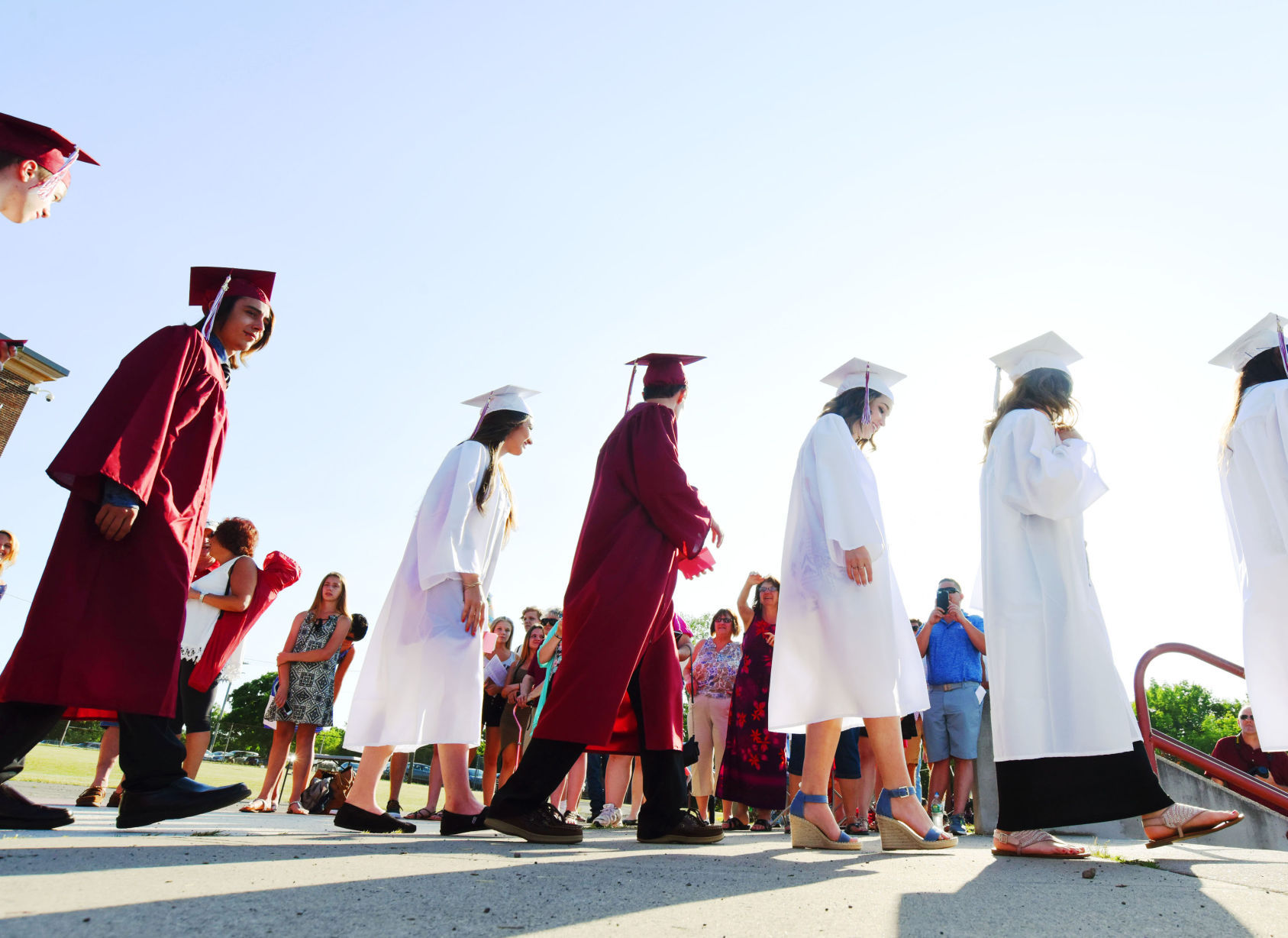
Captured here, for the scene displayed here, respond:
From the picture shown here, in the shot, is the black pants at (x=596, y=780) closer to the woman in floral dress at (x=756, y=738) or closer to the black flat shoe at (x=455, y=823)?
the woman in floral dress at (x=756, y=738)

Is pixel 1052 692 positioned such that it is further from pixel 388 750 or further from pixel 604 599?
pixel 388 750

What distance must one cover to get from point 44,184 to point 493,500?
2426mm

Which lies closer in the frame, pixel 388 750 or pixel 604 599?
pixel 604 599

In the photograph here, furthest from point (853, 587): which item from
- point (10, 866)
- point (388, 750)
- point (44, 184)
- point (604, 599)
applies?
point (44, 184)

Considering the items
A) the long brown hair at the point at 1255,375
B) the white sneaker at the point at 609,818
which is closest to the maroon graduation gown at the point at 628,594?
the white sneaker at the point at 609,818

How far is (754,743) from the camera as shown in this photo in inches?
288

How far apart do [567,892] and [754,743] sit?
5474mm

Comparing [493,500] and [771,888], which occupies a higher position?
[493,500]

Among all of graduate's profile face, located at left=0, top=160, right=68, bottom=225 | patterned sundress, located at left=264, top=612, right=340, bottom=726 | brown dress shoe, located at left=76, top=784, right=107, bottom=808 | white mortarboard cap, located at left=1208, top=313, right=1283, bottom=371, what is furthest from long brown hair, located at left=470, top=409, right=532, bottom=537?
white mortarboard cap, located at left=1208, top=313, right=1283, bottom=371

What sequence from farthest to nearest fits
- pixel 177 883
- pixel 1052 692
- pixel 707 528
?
pixel 707 528 < pixel 1052 692 < pixel 177 883

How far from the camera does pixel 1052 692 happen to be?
385cm

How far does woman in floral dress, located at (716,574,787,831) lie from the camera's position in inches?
283

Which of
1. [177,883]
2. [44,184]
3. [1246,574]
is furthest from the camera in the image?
[1246,574]

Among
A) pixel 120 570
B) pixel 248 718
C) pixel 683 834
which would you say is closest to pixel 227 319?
pixel 120 570
